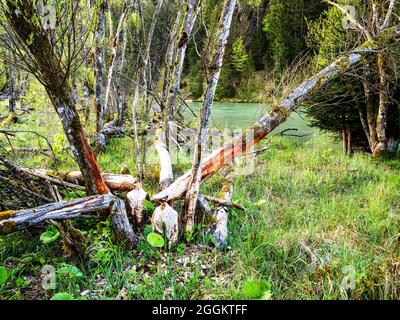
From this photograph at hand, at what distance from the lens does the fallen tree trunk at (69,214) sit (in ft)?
8.87

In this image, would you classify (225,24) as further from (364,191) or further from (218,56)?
(364,191)

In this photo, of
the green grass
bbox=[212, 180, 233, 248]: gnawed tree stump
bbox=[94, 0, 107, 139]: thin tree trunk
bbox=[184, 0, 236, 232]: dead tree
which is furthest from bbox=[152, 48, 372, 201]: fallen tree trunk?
bbox=[94, 0, 107, 139]: thin tree trunk

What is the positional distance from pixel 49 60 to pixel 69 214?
1510mm

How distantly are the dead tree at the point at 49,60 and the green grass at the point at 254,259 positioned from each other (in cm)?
97

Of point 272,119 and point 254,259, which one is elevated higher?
point 272,119

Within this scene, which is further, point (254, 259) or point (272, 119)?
point (272, 119)

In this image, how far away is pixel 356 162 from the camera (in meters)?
7.17

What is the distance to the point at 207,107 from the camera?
340 centimetres

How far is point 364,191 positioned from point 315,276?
9.98 ft

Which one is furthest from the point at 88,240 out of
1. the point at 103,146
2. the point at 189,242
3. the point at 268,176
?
the point at 103,146

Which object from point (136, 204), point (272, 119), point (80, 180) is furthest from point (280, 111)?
point (80, 180)

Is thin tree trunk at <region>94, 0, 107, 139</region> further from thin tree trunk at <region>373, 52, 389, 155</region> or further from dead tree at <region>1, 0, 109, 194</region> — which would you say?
thin tree trunk at <region>373, 52, 389, 155</region>

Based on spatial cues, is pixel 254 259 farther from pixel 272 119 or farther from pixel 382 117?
pixel 382 117

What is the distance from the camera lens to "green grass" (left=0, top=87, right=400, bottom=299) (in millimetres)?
2641
